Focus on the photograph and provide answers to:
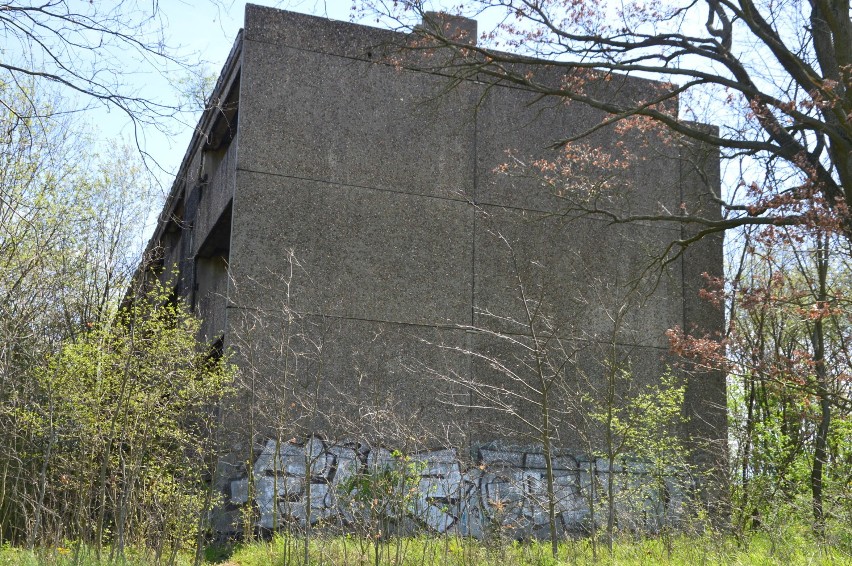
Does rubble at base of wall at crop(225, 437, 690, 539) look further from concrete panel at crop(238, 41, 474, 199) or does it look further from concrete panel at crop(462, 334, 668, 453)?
concrete panel at crop(238, 41, 474, 199)

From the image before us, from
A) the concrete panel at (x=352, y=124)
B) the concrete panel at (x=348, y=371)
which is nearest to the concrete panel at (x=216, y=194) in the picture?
the concrete panel at (x=352, y=124)

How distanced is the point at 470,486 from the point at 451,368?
1.72m

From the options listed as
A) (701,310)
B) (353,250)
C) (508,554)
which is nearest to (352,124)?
(353,250)

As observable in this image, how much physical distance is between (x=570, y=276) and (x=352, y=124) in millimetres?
4099

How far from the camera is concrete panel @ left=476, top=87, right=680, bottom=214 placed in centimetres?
1497

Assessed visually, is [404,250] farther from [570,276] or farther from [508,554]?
[508,554]

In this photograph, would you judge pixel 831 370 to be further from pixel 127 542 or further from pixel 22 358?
pixel 22 358

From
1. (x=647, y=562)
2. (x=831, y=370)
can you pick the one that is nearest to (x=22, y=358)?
(x=647, y=562)

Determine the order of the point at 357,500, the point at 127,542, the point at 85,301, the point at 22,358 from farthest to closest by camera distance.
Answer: the point at 85,301 → the point at 22,358 → the point at 357,500 → the point at 127,542

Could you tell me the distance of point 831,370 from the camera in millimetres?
13938

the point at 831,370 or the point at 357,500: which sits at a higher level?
the point at 831,370

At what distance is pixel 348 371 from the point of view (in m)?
13.5

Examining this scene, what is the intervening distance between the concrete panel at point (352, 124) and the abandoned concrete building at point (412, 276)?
0.03 m

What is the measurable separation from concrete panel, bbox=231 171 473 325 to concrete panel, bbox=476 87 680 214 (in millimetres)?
967
